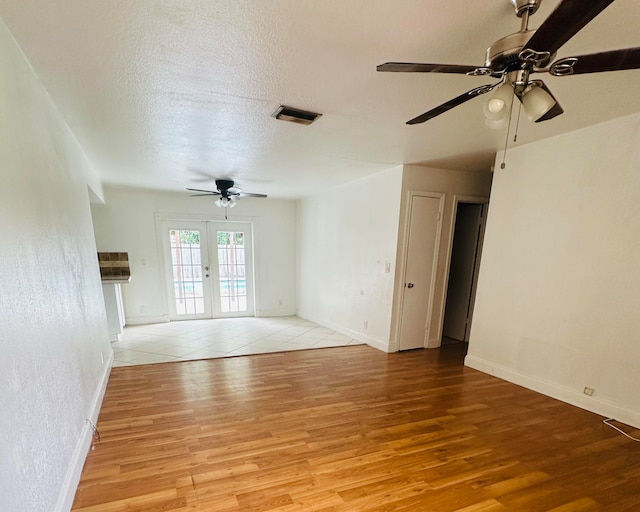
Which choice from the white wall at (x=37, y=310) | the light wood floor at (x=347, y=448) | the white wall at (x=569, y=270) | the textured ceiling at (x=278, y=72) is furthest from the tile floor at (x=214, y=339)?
the textured ceiling at (x=278, y=72)

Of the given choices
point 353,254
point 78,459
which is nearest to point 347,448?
point 78,459

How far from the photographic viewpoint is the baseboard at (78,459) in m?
1.41

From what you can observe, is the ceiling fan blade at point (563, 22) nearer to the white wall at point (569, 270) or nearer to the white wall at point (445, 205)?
the white wall at point (569, 270)

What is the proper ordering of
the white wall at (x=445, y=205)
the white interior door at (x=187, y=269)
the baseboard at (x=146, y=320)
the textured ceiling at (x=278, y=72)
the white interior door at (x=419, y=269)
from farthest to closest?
the white interior door at (x=187, y=269), the baseboard at (x=146, y=320), the white interior door at (x=419, y=269), the white wall at (x=445, y=205), the textured ceiling at (x=278, y=72)

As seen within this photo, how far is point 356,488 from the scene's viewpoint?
1.62 m

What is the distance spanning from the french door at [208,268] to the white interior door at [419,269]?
3539mm

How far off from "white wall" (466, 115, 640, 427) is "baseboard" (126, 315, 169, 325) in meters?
5.37

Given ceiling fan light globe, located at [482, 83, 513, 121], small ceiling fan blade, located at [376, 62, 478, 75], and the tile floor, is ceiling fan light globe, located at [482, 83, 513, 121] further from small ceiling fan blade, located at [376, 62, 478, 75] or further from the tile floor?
the tile floor

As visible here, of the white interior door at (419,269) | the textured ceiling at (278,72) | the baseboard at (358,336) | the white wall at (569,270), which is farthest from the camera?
the baseboard at (358,336)

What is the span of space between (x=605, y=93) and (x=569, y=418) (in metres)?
2.50

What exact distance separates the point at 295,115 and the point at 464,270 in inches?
140

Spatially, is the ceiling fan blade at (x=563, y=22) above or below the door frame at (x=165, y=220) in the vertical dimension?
above

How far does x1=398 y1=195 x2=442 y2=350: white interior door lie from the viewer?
363cm

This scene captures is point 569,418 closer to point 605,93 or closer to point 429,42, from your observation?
point 605,93
